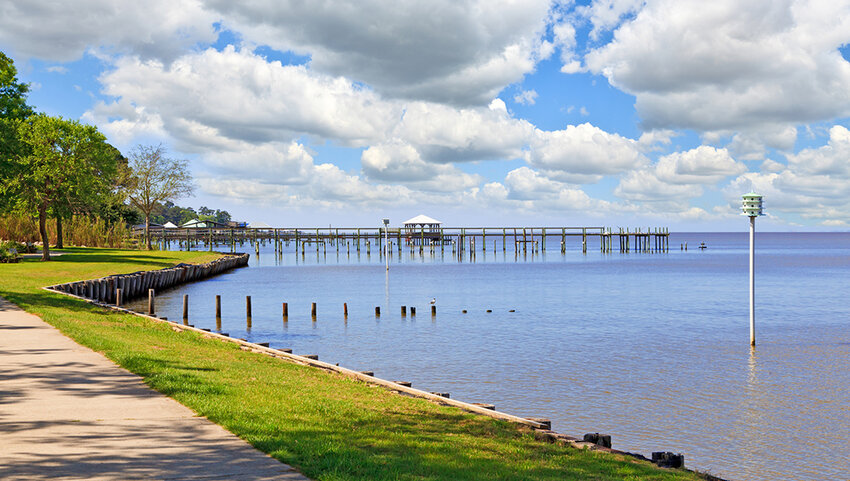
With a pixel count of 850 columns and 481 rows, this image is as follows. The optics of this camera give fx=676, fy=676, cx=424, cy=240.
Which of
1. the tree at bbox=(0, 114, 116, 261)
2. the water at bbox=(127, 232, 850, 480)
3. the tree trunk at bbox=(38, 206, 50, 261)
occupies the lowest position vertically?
the water at bbox=(127, 232, 850, 480)

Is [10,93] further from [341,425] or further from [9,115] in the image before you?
[341,425]

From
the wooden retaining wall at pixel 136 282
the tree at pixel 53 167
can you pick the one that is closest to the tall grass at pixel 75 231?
the tree at pixel 53 167

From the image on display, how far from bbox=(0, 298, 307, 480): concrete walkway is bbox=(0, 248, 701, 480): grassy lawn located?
1.32ft

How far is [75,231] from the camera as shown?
71938mm

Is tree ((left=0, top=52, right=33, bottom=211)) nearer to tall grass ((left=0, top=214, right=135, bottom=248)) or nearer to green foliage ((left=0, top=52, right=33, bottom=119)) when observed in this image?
green foliage ((left=0, top=52, right=33, bottom=119))

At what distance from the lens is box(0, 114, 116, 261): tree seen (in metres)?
49.6

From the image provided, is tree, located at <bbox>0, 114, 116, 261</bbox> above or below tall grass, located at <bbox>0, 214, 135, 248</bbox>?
above

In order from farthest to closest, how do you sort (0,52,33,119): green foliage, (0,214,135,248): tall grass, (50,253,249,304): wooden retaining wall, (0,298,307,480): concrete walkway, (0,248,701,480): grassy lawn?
(0,214,135,248): tall grass
(0,52,33,119): green foliage
(50,253,249,304): wooden retaining wall
(0,248,701,480): grassy lawn
(0,298,307,480): concrete walkway

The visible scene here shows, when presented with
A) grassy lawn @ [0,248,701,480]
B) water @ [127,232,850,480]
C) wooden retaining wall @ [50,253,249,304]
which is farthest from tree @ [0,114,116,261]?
grassy lawn @ [0,248,701,480]

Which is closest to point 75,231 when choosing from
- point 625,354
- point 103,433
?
point 625,354

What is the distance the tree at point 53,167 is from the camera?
49.6 meters

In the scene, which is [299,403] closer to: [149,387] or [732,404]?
[149,387]

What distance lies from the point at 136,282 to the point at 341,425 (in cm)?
3608

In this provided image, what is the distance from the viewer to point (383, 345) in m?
26.3
